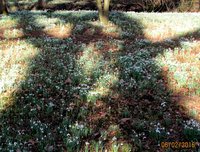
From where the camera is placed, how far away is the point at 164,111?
32.6 ft

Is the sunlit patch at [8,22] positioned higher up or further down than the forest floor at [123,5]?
higher up

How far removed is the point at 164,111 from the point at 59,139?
3529 millimetres

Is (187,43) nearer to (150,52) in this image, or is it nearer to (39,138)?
(150,52)

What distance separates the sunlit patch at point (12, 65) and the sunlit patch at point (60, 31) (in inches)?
173

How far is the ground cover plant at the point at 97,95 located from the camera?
820 cm

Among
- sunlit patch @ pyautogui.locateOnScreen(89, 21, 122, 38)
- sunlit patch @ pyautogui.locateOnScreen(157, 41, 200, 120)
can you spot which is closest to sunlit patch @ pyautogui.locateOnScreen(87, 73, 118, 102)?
sunlit patch @ pyautogui.locateOnScreen(157, 41, 200, 120)

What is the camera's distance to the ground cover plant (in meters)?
8.20

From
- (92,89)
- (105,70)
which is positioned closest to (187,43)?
(105,70)

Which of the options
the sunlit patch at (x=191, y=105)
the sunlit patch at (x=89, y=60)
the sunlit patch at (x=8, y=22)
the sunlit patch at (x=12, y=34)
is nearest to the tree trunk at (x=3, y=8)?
the sunlit patch at (x=8, y=22)

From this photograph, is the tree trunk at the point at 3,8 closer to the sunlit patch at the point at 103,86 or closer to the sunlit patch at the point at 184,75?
the sunlit patch at the point at 184,75

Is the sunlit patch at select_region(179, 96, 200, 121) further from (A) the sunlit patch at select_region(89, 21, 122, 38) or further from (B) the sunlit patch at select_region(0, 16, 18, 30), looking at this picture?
(B) the sunlit patch at select_region(0, 16, 18, 30)

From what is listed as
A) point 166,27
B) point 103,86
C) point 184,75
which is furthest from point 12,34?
point 184,75

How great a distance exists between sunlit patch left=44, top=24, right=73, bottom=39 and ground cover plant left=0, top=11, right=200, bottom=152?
3.47 metres
